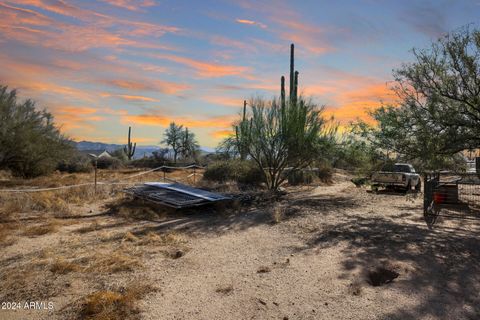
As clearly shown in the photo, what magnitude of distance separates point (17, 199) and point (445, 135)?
12.3 meters

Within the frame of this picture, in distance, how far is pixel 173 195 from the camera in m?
12.6

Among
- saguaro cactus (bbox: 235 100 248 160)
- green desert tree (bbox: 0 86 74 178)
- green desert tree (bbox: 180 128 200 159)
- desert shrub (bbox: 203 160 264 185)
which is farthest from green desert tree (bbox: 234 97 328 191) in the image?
green desert tree (bbox: 180 128 200 159)

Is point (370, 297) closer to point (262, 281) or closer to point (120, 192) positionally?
point (262, 281)

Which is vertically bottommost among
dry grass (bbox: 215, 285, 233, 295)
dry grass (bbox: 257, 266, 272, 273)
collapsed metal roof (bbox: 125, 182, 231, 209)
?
dry grass (bbox: 215, 285, 233, 295)

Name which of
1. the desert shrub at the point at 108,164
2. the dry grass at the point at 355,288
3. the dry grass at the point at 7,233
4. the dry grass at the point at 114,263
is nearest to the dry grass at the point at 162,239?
the dry grass at the point at 114,263

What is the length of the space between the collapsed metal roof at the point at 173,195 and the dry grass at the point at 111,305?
6.11 metres

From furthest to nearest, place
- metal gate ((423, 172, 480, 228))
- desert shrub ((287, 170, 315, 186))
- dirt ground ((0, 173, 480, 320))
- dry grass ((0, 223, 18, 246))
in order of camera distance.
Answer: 1. desert shrub ((287, 170, 315, 186))
2. metal gate ((423, 172, 480, 228))
3. dry grass ((0, 223, 18, 246))
4. dirt ground ((0, 173, 480, 320))

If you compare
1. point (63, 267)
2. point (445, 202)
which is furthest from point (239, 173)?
point (63, 267)

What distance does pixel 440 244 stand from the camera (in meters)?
7.34

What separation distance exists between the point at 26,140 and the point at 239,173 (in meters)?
11.1

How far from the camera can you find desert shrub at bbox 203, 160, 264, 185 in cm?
2003

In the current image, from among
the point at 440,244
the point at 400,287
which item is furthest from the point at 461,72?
the point at 400,287

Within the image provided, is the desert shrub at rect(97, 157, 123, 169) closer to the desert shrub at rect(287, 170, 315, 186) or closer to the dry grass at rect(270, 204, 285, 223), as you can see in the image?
the desert shrub at rect(287, 170, 315, 186)

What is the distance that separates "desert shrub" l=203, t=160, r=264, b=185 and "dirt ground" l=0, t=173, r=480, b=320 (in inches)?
383
